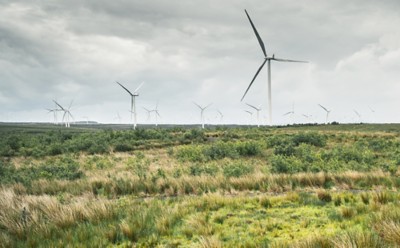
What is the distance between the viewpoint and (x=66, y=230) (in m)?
9.45

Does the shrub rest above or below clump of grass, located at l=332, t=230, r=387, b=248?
above

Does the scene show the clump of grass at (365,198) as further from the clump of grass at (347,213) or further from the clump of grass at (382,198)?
the clump of grass at (347,213)

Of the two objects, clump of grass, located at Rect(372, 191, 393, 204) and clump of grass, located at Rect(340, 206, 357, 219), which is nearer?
clump of grass, located at Rect(340, 206, 357, 219)

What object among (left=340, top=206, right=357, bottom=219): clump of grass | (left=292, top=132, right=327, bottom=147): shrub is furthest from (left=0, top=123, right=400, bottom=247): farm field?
(left=292, top=132, right=327, bottom=147): shrub

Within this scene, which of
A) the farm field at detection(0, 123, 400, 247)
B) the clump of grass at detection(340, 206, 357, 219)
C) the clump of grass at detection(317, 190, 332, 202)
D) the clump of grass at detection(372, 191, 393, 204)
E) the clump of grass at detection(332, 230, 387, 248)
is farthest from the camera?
the clump of grass at detection(317, 190, 332, 202)

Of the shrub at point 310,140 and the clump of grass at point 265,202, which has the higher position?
the shrub at point 310,140

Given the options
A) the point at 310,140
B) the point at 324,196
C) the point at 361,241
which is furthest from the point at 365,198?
the point at 310,140

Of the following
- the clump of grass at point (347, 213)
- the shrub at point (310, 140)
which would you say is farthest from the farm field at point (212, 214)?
the shrub at point (310, 140)

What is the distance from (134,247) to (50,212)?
13.5 ft

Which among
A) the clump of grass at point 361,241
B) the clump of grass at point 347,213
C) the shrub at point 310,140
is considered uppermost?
the shrub at point 310,140

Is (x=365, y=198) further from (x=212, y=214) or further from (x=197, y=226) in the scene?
(x=197, y=226)

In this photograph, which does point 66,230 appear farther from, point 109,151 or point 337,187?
point 109,151

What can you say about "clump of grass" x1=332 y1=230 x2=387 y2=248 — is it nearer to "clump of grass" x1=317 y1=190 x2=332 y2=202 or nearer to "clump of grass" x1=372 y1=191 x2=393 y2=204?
"clump of grass" x1=372 y1=191 x2=393 y2=204

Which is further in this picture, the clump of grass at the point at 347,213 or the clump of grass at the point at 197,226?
the clump of grass at the point at 347,213
